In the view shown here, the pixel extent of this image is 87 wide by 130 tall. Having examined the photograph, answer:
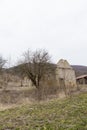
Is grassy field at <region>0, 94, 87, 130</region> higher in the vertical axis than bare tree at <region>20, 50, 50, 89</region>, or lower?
lower

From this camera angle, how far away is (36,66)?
44.9m

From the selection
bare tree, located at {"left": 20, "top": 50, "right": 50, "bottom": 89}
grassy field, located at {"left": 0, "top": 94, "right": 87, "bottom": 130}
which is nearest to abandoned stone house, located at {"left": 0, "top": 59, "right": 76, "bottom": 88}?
bare tree, located at {"left": 20, "top": 50, "right": 50, "bottom": 89}

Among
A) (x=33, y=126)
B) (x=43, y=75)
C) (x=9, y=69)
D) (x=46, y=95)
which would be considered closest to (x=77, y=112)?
(x=33, y=126)

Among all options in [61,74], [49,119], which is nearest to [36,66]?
[61,74]

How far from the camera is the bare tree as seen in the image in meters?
43.5

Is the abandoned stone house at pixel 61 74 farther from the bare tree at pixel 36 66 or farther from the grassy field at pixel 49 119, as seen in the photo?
the grassy field at pixel 49 119

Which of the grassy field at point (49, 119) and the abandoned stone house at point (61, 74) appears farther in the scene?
the abandoned stone house at point (61, 74)

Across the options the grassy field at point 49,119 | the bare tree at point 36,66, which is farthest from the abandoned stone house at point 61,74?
the grassy field at point 49,119

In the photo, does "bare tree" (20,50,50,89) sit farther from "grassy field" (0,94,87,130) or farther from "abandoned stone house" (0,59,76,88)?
"grassy field" (0,94,87,130)

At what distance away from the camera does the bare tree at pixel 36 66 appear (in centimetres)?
4350

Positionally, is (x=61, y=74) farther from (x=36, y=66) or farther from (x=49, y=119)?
(x=49, y=119)

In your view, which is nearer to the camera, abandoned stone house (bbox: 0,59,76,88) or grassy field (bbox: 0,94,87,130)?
grassy field (bbox: 0,94,87,130)

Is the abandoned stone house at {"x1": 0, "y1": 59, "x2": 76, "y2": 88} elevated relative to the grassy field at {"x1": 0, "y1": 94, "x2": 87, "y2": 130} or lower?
elevated

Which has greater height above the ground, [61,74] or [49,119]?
[61,74]
